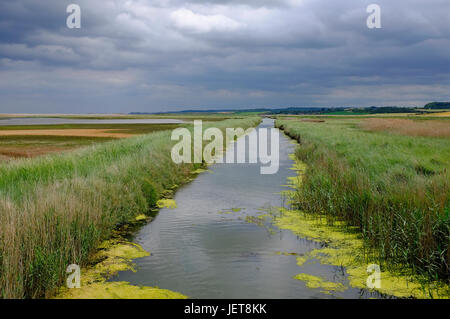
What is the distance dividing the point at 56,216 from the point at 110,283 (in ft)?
5.65

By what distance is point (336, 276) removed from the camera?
670 cm

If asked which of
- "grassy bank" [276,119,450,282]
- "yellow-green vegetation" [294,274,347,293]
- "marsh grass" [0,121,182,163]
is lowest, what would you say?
"yellow-green vegetation" [294,274,347,293]

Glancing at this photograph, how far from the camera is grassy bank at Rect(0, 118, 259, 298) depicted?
554 cm

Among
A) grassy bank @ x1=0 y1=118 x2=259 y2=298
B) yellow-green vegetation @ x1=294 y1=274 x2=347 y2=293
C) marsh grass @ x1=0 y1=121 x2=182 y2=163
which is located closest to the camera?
grassy bank @ x1=0 y1=118 x2=259 y2=298

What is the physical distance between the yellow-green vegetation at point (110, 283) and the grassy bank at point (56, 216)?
259 millimetres

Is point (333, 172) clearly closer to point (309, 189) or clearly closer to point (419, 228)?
point (309, 189)

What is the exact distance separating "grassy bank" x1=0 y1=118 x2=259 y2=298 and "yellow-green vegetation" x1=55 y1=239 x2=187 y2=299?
0.26m

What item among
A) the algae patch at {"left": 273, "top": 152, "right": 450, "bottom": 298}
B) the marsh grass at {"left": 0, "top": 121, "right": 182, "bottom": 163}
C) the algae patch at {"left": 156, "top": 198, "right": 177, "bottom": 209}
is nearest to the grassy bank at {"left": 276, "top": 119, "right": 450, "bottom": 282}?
the algae patch at {"left": 273, "top": 152, "right": 450, "bottom": 298}

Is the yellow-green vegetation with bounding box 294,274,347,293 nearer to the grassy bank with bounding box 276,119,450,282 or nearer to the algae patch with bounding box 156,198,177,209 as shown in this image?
the grassy bank with bounding box 276,119,450,282

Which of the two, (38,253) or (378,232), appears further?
(378,232)

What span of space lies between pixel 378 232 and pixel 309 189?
4192mm

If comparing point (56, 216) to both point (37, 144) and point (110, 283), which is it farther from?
point (37, 144)

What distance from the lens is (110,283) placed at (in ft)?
21.1
